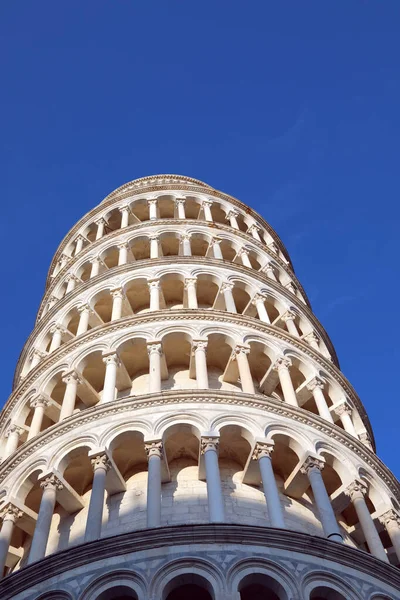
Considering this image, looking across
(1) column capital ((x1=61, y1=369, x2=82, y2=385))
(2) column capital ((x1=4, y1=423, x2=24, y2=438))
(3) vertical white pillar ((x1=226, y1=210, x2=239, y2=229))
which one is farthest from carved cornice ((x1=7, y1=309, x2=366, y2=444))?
(3) vertical white pillar ((x1=226, y1=210, x2=239, y2=229))

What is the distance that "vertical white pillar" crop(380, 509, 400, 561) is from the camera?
64.0 ft

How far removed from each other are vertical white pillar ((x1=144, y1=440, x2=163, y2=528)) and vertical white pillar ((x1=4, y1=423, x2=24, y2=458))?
5.81m

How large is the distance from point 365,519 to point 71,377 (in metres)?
9.31

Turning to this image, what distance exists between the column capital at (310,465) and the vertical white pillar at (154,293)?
27.3 ft

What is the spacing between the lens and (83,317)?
2719cm

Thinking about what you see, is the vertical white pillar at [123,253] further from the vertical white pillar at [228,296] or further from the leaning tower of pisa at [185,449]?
the vertical white pillar at [228,296]

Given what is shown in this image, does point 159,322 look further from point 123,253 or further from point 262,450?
point 123,253

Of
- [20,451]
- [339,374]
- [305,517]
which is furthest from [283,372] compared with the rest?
[20,451]

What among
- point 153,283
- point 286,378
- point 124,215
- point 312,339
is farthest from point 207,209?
point 286,378

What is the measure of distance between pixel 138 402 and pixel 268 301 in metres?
9.76

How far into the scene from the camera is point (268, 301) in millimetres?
28812

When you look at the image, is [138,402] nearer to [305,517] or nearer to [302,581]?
[305,517]

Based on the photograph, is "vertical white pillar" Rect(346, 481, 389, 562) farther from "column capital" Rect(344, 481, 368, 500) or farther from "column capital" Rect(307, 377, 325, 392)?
"column capital" Rect(307, 377, 325, 392)

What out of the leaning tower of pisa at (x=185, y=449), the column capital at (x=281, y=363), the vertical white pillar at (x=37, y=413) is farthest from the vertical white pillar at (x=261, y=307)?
the vertical white pillar at (x=37, y=413)
